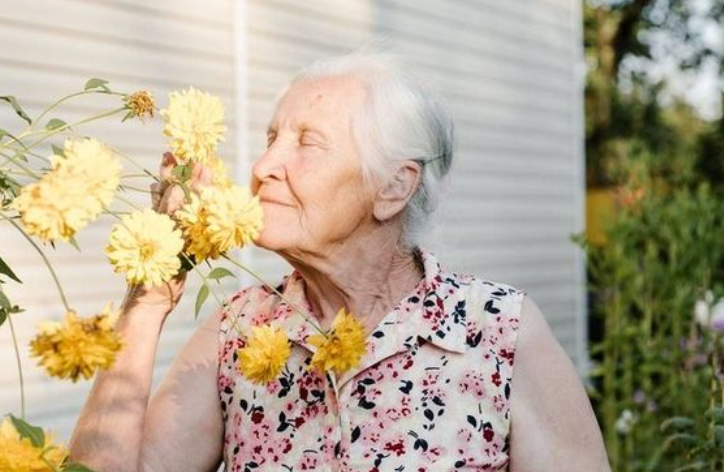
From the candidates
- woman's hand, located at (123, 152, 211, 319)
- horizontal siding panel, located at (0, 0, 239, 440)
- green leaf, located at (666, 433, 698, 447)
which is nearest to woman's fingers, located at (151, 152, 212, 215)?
woman's hand, located at (123, 152, 211, 319)

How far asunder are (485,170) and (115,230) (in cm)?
513

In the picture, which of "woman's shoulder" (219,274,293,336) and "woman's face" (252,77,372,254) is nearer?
"woman's face" (252,77,372,254)

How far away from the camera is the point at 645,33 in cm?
1577

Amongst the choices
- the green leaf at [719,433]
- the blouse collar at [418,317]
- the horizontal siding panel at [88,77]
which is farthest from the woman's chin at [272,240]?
the horizontal siding panel at [88,77]

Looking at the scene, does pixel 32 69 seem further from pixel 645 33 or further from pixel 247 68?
pixel 645 33

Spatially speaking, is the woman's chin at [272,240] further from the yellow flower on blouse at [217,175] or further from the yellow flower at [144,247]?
the yellow flower at [144,247]

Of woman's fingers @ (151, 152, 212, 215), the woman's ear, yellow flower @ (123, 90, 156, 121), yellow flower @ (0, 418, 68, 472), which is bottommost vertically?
yellow flower @ (0, 418, 68, 472)

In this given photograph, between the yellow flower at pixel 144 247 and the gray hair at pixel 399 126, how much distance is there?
808 mm

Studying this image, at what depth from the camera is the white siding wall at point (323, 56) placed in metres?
3.39

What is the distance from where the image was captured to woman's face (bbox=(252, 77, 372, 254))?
182cm

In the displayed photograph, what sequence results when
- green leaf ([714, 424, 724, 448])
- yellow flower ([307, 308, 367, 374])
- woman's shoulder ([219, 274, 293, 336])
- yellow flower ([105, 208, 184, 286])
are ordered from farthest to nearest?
green leaf ([714, 424, 724, 448]), woman's shoulder ([219, 274, 293, 336]), yellow flower ([307, 308, 367, 374]), yellow flower ([105, 208, 184, 286])

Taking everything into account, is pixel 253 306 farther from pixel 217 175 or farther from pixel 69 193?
pixel 69 193

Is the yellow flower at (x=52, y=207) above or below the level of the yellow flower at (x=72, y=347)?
above

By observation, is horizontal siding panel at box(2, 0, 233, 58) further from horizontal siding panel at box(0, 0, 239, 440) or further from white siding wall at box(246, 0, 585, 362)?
white siding wall at box(246, 0, 585, 362)
